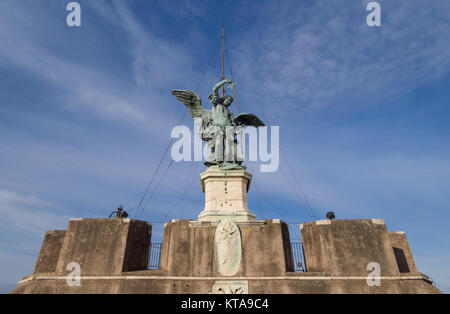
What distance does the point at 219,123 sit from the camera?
14.8 meters

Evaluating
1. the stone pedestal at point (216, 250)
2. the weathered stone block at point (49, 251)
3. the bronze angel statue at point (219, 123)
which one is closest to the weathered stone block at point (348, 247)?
the stone pedestal at point (216, 250)

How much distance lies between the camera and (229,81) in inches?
593

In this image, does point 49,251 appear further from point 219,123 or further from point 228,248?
point 219,123

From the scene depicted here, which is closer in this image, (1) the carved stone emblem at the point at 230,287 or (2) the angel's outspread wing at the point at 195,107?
(1) the carved stone emblem at the point at 230,287

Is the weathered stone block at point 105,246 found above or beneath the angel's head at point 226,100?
beneath

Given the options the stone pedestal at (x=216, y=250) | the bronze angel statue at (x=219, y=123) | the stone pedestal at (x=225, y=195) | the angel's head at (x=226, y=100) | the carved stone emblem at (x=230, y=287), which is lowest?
the carved stone emblem at (x=230, y=287)

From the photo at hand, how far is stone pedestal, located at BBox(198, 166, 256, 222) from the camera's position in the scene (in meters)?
12.3

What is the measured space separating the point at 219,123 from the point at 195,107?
1750 millimetres

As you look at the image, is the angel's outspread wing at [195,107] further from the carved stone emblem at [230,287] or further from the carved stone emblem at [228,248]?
the carved stone emblem at [230,287]

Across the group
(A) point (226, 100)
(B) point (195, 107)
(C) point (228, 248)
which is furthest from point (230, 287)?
(A) point (226, 100)

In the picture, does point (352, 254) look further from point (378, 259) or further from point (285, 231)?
point (285, 231)

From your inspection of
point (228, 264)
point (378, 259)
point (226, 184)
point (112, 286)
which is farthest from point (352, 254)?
point (112, 286)

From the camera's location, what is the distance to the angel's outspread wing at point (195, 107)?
49.4 ft

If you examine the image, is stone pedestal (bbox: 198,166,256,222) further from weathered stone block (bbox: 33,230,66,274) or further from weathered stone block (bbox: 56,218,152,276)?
weathered stone block (bbox: 33,230,66,274)
